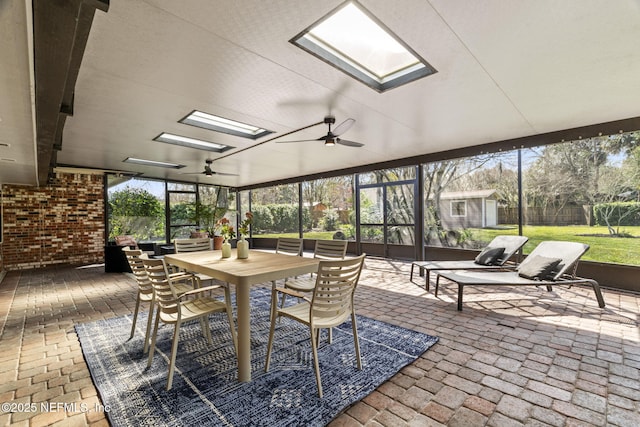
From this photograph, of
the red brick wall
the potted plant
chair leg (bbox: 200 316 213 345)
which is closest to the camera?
chair leg (bbox: 200 316 213 345)

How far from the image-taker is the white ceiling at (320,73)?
6.27 ft

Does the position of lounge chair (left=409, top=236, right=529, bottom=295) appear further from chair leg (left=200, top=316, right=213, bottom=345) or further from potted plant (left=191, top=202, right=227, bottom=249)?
potted plant (left=191, top=202, right=227, bottom=249)

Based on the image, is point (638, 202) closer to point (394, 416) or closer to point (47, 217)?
point (394, 416)

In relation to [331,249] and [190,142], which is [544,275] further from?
[190,142]

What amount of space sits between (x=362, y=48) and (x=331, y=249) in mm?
2246

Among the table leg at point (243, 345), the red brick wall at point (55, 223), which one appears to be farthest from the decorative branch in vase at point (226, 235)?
the red brick wall at point (55, 223)

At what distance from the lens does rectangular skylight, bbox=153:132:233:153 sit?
189 inches

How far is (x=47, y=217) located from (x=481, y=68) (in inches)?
372

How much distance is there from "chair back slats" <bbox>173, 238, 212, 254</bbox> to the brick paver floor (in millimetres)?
984

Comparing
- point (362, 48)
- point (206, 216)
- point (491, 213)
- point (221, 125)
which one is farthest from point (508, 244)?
point (206, 216)

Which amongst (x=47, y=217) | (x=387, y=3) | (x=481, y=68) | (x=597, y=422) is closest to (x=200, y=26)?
(x=387, y=3)

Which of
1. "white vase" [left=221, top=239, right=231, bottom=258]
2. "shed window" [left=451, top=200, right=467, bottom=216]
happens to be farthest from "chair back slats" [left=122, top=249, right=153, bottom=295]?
"shed window" [left=451, top=200, right=467, bottom=216]

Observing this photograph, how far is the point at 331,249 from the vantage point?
12.3 feet

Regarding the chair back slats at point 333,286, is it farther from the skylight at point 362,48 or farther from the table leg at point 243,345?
the skylight at point 362,48
